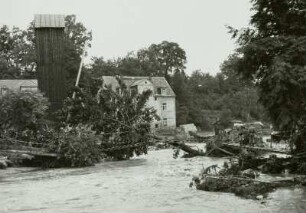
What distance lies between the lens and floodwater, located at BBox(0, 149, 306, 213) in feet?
45.8

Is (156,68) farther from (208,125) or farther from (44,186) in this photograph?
(44,186)

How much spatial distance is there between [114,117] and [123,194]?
478 inches

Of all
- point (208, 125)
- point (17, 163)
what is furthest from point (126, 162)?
point (208, 125)

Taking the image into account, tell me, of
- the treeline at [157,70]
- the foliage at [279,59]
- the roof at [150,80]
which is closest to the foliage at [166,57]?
the treeline at [157,70]

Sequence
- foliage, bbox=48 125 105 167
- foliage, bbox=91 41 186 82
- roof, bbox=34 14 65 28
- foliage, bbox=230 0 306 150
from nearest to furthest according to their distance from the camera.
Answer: foliage, bbox=230 0 306 150 → foliage, bbox=48 125 105 167 → roof, bbox=34 14 65 28 → foliage, bbox=91 41 186 82

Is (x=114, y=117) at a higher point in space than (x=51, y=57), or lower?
lower

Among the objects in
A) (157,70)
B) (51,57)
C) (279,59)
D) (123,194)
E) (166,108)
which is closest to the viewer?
(279,59)

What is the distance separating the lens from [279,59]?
1498cm

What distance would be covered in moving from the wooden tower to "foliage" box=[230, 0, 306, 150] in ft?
74.9

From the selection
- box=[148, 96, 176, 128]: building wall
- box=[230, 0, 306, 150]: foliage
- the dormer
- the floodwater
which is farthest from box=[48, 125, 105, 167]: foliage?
the dormer

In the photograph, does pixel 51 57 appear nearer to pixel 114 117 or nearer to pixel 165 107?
pixel 114 117

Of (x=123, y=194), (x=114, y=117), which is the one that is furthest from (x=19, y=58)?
(x=123, y=194)

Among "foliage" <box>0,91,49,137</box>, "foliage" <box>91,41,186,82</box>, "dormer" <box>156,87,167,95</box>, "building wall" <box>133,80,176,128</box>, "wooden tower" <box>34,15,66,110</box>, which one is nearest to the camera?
"foliage" <box>0,91,49,137</box>

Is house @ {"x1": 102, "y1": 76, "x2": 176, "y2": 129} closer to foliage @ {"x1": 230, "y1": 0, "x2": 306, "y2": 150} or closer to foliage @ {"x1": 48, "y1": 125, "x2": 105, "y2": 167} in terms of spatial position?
foliage @ {"x1": 48, "y1": 125, "x2": 105, "y2": 167}
